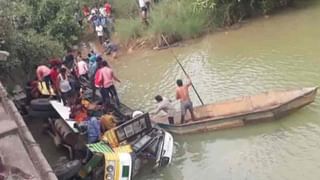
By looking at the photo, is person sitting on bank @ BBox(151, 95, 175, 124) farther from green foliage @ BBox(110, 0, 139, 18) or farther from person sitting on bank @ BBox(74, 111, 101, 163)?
green foliage @ BBox(110, 0, 139, 18)

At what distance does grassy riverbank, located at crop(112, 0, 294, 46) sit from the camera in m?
23.5

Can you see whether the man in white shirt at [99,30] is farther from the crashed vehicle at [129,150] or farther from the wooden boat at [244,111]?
the crashed vehicle at [129,150]

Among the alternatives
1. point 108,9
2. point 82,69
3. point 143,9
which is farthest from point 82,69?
point 108,9

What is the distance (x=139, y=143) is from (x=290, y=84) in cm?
562

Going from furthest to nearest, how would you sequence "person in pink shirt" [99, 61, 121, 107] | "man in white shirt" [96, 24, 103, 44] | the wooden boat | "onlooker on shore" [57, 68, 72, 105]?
"man in white shirt" [96, 24, 103, 44] → "onlooker on shore" [57, 68, 72, 105] → "person in pink shirt" [99, 61, 121, 107] → the wooden boat

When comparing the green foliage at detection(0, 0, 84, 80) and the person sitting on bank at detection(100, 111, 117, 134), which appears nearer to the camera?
the person sitting on bank at detection(100, 111, 117, 134)

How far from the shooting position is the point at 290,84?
1717 centimetres

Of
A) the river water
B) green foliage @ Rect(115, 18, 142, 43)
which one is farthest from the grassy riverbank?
the river water

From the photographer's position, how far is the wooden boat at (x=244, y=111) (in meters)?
14.9

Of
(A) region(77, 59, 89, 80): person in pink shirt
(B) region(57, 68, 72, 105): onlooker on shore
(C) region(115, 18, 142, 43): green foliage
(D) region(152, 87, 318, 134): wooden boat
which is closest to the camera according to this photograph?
(D) region(152, 87, 318, 134): wooden boat

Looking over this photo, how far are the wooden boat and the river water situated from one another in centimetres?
19

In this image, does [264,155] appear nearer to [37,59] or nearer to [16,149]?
[16,149]

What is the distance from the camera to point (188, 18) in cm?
2381

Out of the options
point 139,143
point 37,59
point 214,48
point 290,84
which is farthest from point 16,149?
point 214,48
